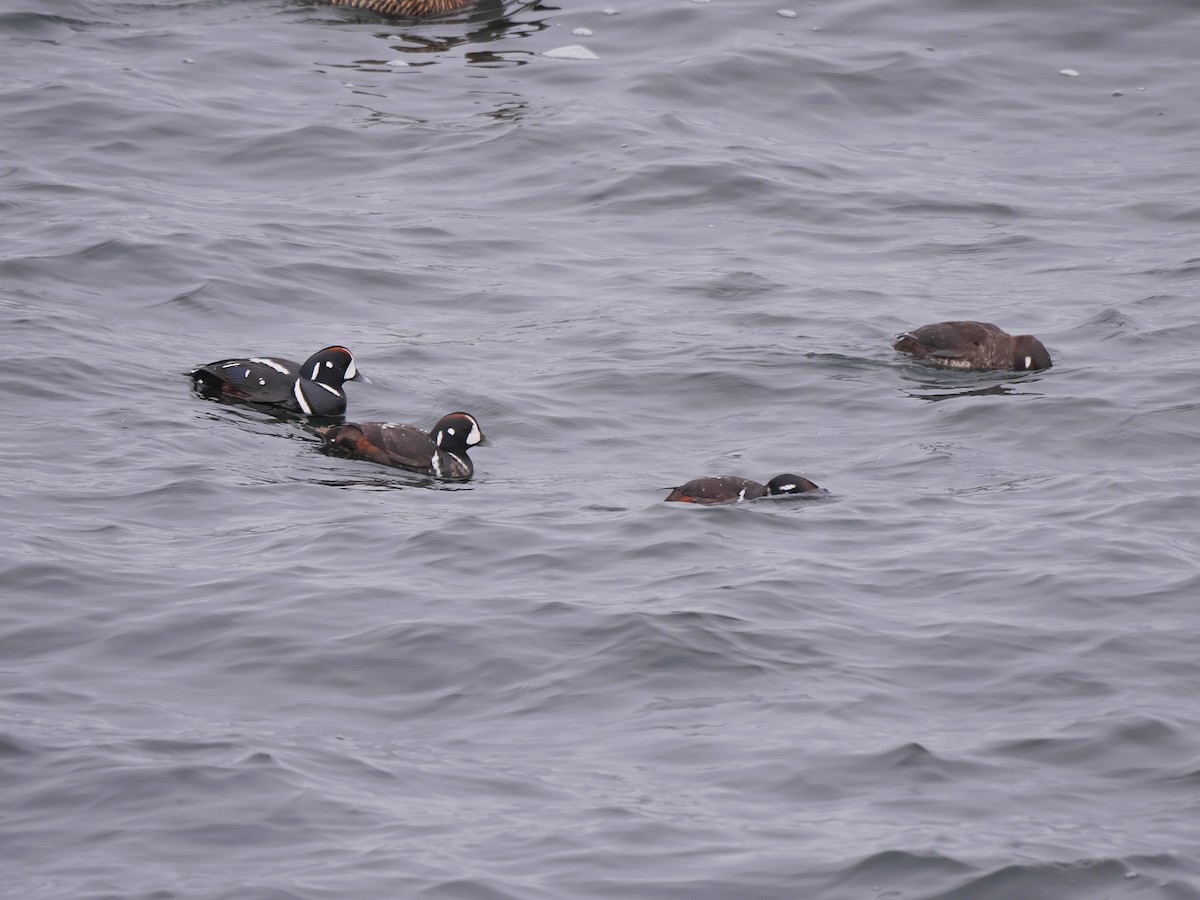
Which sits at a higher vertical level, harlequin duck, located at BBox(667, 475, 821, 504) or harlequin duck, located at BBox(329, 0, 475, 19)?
harlequin duck, located at BBox(329, 0, 475, 19)

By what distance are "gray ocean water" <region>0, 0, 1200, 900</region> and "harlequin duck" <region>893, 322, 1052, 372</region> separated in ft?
0.56

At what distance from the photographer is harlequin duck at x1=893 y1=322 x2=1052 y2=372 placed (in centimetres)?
1367

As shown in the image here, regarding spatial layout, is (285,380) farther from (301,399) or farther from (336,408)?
(336,408)

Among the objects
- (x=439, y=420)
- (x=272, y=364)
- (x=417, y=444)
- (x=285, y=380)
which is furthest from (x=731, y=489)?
(x=272, y=364)

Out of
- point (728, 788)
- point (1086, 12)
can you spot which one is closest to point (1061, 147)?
point (1086, 12)

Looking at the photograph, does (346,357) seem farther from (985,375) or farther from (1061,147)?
(1061,147)

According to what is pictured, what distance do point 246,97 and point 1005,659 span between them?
1423 centimetres

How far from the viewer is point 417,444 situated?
1205 centimetres

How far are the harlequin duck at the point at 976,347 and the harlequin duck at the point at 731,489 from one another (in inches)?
121

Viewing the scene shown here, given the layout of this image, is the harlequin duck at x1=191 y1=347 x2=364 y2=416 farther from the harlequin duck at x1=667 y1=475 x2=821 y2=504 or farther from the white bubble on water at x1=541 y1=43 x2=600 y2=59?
the white bubble on water at x1=541 y1=43 x2=600 y2=59

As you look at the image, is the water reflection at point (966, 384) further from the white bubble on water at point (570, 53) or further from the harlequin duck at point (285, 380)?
the white bubble on water at point (570, 53)

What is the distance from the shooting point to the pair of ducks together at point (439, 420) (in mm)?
11086

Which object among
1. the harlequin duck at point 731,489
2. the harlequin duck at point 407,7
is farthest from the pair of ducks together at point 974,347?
the harlequin duck at point 407,7

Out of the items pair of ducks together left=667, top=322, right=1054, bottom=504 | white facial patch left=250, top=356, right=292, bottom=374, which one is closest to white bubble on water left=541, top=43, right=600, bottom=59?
pair of ducks together left=667, top=322, right=1054, bottom=504
